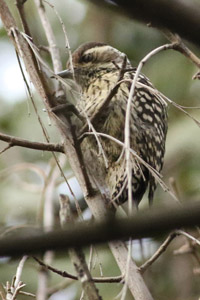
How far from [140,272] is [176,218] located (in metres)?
1.27

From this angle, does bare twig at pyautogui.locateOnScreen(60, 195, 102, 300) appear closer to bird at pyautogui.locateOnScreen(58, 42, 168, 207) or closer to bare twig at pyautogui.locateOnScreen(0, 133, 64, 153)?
bare twig at pyautogui.locateOnScreen(0, 133, 64, 153)

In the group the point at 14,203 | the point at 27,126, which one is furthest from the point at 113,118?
the point at 27,126

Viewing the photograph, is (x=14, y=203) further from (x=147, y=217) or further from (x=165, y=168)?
(x=147, y=217)

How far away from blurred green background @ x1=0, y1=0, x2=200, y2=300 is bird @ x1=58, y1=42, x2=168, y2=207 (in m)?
0.45

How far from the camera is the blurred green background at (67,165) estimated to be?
12.7 ft

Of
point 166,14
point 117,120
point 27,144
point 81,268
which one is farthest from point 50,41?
point 166,14

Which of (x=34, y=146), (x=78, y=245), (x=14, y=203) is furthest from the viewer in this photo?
(x=14, y=203)

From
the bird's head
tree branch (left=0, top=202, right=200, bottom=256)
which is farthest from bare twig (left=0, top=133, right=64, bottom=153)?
the bird's head

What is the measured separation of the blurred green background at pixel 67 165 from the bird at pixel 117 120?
453 mm

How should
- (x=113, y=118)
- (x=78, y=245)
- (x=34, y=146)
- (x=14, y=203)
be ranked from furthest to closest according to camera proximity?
(x=14, y=203), (x=113, y=118), (x=34, y=146), (x=78, y=245)

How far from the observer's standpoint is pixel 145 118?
3068 millimetres

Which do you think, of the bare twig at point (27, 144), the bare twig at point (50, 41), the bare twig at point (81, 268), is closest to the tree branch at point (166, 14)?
the bare twig at point (81, 268)

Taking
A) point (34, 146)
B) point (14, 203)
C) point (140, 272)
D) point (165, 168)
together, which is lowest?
point (165, 168)

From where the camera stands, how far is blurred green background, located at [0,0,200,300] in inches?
152
